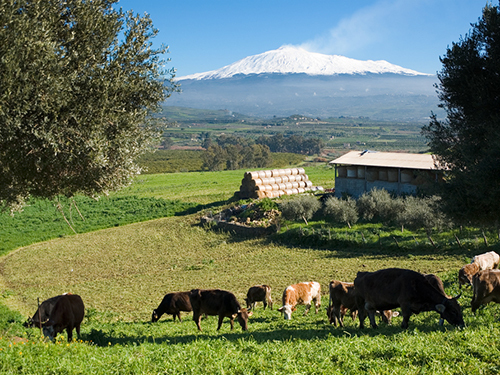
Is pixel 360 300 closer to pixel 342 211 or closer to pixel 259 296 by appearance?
pixel 259 296

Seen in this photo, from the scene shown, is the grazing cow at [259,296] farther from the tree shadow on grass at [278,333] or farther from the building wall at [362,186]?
the building wall at [362,186]

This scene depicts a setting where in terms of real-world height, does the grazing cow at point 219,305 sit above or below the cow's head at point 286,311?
above

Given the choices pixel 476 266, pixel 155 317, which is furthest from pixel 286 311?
pixel 476 266

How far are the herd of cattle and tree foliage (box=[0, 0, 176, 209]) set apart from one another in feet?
11.9

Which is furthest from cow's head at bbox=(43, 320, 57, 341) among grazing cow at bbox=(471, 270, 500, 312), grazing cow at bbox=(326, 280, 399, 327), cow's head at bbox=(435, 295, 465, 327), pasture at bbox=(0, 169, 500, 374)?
grazing cow at bbox=(471, 270, 500, 312)

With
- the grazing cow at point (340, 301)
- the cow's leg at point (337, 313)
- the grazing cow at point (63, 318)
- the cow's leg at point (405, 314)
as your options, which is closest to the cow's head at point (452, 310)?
the cow's leg at point (405, 314)

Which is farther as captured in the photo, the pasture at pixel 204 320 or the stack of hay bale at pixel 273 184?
the stack of hay bale at pixel 273 184

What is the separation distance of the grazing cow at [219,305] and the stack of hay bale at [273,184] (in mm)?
32058

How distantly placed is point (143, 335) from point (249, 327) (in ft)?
10.3

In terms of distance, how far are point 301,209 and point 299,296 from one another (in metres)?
19.7

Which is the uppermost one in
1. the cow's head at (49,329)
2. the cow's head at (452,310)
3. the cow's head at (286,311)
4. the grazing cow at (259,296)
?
the cow's head at (452,310)

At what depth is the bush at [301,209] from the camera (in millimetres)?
35219

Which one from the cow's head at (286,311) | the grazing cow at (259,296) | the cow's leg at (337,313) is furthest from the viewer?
the grazing cow at (259,296)

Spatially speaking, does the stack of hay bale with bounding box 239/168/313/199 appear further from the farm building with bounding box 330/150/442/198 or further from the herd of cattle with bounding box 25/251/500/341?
the herd of cattle with bounding box 25/251/500/341
